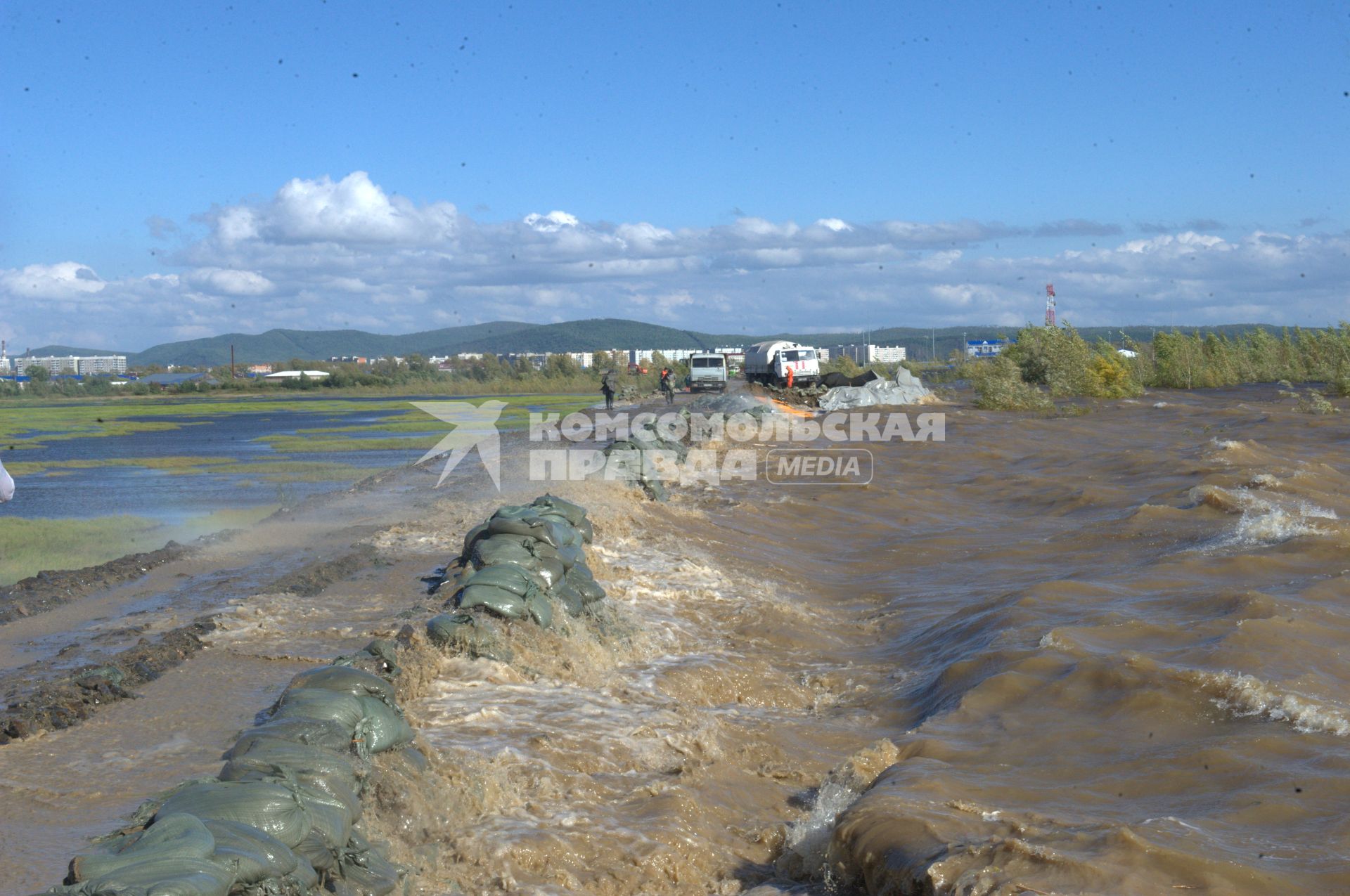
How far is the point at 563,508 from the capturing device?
1135 centimetres

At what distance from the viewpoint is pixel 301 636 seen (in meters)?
8.61

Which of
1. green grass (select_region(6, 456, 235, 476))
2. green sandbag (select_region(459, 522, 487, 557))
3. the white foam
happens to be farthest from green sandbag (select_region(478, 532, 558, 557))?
green grass (select_region(6, 456, 235, 476))

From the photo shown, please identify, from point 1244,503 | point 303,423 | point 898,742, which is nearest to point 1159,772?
point 898,742

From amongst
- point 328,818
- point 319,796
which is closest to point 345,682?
point 319,796

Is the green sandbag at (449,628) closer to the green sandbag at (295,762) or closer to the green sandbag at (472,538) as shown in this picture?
the green sandbag at (472,538)

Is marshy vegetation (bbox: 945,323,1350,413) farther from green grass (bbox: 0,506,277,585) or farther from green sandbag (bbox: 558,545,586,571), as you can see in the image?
green sandbag (bbox: 558,545,586,571)

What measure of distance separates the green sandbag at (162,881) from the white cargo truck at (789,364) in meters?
40.0

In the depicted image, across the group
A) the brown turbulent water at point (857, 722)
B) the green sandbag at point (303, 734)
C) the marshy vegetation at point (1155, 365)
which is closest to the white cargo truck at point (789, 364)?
the marshy vegetation at point (1155, 365)

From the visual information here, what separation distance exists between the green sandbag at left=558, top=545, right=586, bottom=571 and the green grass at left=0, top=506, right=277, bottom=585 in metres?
6.30

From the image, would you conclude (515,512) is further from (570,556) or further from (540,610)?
(540,610)

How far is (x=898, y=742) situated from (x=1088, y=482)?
12674mm

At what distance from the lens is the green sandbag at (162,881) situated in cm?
323

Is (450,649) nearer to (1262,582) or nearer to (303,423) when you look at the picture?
(1262,582)

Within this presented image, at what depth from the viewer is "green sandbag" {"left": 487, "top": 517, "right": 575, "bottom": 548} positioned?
961 centimetres
